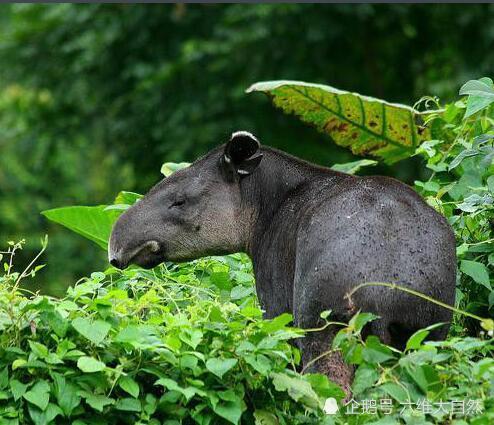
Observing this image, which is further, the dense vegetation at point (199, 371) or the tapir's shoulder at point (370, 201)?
the tapir's shoulder at point (370, 201)

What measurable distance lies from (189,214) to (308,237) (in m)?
0.89

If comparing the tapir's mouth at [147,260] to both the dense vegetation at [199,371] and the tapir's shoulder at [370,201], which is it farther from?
the dense vegetation at [199,371]

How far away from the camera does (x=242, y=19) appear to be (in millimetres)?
17828

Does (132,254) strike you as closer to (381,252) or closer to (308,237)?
(308,237)

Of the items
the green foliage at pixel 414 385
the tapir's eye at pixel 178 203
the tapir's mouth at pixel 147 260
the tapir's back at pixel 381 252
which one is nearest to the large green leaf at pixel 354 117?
the tapir's eye at pixel 178 203

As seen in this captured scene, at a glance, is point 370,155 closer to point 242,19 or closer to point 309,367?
point 309,367

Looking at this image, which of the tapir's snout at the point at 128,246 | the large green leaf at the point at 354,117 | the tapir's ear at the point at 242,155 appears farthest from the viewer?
the large green leaf at the point at 354,117

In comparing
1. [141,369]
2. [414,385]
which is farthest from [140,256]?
[414,385]

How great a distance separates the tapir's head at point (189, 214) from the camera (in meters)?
6.44

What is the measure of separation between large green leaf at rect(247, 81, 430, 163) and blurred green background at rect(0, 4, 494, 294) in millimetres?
8448

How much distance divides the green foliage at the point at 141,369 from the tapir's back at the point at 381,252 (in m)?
0.49

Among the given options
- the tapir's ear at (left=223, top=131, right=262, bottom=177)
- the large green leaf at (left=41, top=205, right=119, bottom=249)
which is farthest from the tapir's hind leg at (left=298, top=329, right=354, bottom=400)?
the large green leaf at (left=41, top=205, right=119, bottom=249)

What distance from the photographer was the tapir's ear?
20.8 ft

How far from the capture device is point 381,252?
5.48 metres
